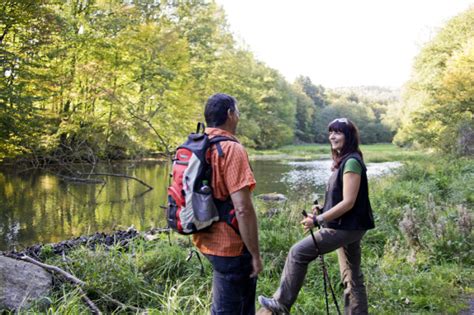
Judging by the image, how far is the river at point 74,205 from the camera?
923 cm

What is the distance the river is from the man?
22.4ft

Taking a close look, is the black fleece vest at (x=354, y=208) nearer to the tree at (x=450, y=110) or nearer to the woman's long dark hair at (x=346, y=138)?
the woman's long dark hair at (x=346, y=138)

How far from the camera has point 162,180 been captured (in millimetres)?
19094

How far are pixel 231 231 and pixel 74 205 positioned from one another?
11116mm

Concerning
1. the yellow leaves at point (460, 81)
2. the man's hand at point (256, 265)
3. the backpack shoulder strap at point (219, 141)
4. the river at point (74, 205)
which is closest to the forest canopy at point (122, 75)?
the yellow leaves at point (460, 81)

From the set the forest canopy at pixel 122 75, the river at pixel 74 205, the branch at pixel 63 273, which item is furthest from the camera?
the forest canopy at pixel 122 75

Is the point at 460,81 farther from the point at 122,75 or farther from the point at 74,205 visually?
the point at 122,75

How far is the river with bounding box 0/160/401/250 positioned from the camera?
9.23m

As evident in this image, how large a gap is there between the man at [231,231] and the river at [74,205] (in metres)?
6.82

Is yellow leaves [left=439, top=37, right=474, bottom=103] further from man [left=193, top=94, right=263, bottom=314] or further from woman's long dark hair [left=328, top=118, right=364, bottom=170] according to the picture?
man [left=193, top=94, right=263, bottom=314]

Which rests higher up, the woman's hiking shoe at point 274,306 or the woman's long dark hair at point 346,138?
the woman's long dark hair at point 346,138

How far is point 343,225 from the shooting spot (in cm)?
316

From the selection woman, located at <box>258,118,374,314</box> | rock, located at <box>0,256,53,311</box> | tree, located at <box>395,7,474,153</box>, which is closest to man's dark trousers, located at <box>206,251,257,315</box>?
woman, located at <box>258,118,374,314</box>

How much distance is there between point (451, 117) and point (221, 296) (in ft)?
60.8
